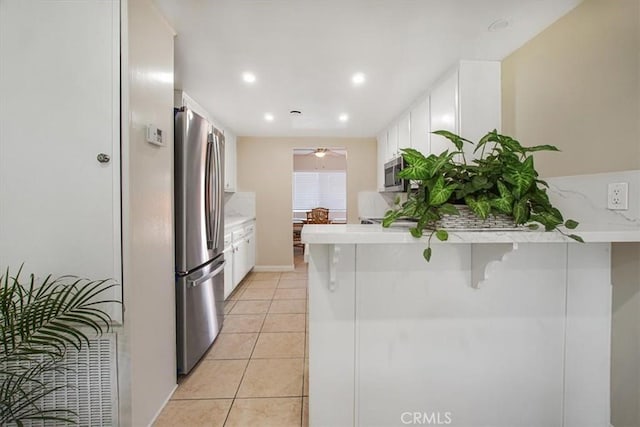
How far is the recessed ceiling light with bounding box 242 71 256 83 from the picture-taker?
7.99 ft

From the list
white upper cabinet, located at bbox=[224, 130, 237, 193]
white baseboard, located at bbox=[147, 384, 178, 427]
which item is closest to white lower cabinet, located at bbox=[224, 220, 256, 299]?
white upper cabinet, located at bbox=[224, 130, 237, 193]

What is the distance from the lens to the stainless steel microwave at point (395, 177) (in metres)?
3.35

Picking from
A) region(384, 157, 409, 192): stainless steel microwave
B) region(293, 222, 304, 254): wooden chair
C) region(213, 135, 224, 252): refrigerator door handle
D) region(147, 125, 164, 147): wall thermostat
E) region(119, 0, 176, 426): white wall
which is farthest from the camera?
region(293, 222, 304, 254): wooden chair

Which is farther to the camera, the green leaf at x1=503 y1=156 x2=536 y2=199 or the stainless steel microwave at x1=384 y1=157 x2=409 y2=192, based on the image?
the stainless steel microwave at x1=384 y1=157 x2=409 y2=192

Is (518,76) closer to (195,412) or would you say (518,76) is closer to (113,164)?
(113,164)

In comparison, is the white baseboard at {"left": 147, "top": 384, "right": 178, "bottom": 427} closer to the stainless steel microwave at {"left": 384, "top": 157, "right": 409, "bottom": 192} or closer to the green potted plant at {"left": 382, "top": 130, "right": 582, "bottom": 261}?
the green potted plant at {"left": 382, "top": 130, "right": 582, "bottom": 261}

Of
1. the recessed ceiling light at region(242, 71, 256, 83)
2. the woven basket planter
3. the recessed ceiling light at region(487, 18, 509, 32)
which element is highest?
the recessed ceiling light at region(242, 71, 256, 83)

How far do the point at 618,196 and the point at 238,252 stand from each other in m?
3.41

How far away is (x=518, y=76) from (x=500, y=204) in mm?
1481

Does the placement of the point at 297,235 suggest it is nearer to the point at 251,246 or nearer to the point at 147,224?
the point at 251,246

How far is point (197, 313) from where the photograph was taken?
2.04 metres

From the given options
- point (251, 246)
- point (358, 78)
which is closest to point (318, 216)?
point (251, 246)

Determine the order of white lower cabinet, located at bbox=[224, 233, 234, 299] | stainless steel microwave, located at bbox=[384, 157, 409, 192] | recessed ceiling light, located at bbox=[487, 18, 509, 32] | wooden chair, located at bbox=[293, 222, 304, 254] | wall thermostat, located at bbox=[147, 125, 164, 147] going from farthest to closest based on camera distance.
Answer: wooden chair, located at bbox=[293, 222, 304, 254]
stainless steel microwave, located at bbox=[384, 157, 409, 192]
white lower cabinet, located at bbox=[224, 233, 234, 299]
recessed ceiling light, located at bbox=[487, 18, 509, 32]
wall thermostat, located at bbox=[147, 125, 164, 147]

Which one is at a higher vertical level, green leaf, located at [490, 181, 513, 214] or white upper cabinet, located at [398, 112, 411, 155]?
white upper cabinet, located at [398, 112, 411, 155]
